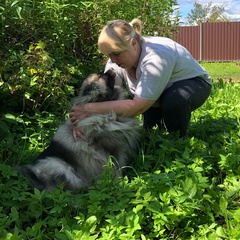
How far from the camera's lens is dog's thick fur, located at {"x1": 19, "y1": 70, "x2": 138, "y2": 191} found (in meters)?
2.84

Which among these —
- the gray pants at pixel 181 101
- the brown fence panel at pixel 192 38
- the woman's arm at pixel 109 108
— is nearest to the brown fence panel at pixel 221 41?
the brown fence panel at pixel 192 38

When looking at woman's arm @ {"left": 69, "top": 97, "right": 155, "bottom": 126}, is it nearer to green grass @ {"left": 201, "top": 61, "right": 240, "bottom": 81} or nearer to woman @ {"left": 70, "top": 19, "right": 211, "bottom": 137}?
woman @ {"left": 70, "top": 19, "right": 211, "bottom": 137}

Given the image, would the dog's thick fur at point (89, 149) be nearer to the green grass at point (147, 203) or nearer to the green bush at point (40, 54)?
the green grass at point (147, 203)

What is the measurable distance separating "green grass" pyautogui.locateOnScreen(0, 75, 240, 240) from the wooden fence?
17.7 m

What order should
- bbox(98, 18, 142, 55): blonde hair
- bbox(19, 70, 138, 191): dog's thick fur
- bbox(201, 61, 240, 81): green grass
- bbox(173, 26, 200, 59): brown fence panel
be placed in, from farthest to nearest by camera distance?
bbox(173, 26, 200, 59): brown fence panel → bbox(201, 61, 240, 81): green grass → bbox(98, 18, 142, 55): blonde hair → bbox(19, 70, 138, 191): dog's thick fur

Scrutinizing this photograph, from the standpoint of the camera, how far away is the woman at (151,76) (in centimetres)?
313

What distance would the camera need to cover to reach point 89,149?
2.98 metres

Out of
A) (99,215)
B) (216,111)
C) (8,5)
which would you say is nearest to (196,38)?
(216,111)

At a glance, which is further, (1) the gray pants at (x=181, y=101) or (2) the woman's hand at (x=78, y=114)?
(1) the gray pants at (x=181, y=101)

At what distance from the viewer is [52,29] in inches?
173

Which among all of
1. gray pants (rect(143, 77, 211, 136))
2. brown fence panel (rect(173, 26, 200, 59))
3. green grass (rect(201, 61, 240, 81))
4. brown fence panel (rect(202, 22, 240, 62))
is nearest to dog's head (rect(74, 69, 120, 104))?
gray pants (rect(143, 77, 211, 136))

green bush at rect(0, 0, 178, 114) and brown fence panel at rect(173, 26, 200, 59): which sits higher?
green bush at rect(0, 0, 178, 114)

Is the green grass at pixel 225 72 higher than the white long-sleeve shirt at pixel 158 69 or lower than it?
lower

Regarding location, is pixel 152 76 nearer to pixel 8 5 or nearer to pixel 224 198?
pixel 224 198
